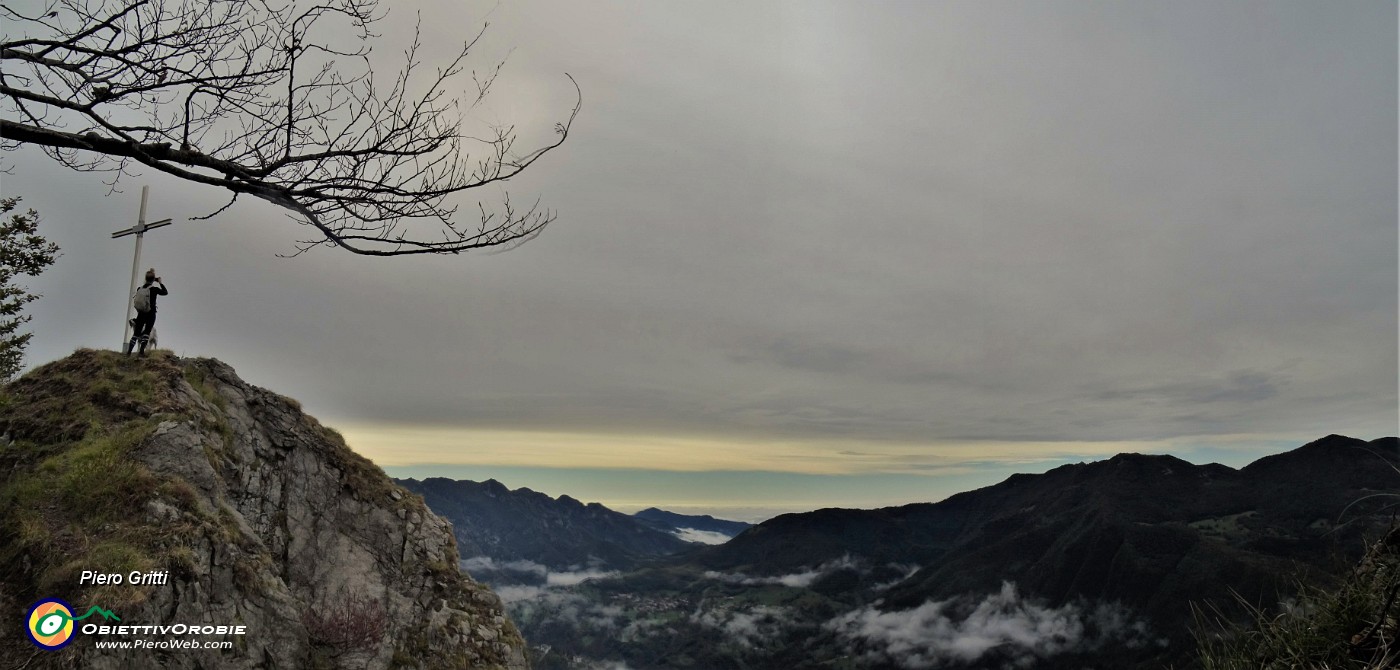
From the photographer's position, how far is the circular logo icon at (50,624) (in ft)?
43.7

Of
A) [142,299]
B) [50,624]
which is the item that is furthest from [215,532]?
[142,299]

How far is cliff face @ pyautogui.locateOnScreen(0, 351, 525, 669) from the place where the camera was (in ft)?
50.3

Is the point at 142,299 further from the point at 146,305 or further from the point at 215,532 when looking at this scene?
the point at 215,532

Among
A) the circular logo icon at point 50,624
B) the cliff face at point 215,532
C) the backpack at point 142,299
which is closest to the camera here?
the circular logo icon at point 50,624

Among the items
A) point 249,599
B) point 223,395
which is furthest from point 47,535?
point 223,395

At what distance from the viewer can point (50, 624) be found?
44.5ft

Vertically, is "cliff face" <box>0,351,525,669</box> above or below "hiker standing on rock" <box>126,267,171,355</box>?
below

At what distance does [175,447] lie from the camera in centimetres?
2055

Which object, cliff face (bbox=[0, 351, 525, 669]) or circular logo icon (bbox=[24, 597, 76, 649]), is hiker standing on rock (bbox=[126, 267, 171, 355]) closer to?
cliff face (bbox=[0, 351, 525, 669])

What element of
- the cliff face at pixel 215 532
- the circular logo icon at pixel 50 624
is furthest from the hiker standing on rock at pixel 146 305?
the circular logo icon at pixel 50 624

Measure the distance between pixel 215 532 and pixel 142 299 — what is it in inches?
368

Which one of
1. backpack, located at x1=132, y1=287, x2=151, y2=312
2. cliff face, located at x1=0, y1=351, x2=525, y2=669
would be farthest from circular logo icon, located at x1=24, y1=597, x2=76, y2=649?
backpack, located at x1=132, y1=287, x2=151, y2=312

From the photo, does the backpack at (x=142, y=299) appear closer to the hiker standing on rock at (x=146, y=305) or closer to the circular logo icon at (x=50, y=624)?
the hiker standing on rock at (x=146, y=305)

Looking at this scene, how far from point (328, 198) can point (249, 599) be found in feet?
57.1
